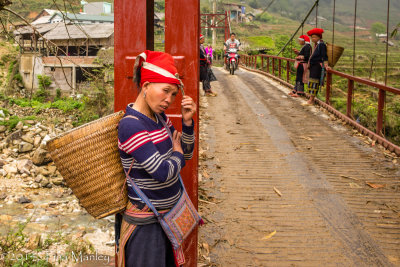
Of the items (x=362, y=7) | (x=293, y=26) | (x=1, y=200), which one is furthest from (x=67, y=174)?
(x=362, y=7)

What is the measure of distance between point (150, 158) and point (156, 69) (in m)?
0.43

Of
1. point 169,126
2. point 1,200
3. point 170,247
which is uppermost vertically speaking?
point 169,126

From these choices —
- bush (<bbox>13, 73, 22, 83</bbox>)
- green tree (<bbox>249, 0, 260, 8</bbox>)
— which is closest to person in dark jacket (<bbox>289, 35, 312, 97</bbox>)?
bush (<bbox>13, 73, 22, 83</bbox>)

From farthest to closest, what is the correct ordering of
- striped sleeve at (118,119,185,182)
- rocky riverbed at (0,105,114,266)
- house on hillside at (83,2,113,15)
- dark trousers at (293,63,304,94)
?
house on hillside at (83,2,113,15)
dark trousers at (293,63,304,94)
rocky riverbed at (0,105,114,266)
striped sleeve at (118,119,185,182)

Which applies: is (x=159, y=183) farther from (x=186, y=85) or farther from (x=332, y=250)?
(x=332, y=250)

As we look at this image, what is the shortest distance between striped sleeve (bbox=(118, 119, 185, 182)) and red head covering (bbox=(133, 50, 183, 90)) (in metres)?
0.23

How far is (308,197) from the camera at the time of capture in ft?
15.2

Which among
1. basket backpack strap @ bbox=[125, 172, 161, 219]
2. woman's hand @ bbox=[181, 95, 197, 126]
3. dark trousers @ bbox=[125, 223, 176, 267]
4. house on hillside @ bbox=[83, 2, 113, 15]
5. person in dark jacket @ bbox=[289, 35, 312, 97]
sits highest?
house on hillside @ bbox=[83, 2, 113, 15]

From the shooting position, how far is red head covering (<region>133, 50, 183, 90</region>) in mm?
1916

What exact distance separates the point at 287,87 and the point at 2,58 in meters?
24.2

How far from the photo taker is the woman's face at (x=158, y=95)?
1931 mm

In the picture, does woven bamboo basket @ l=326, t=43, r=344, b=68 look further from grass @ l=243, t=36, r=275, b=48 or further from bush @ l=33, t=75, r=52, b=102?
grass @ l=243, t=36, r=275, b=48

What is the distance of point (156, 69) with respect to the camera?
192 cm

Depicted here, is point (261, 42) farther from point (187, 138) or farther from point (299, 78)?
point (187, 138)
